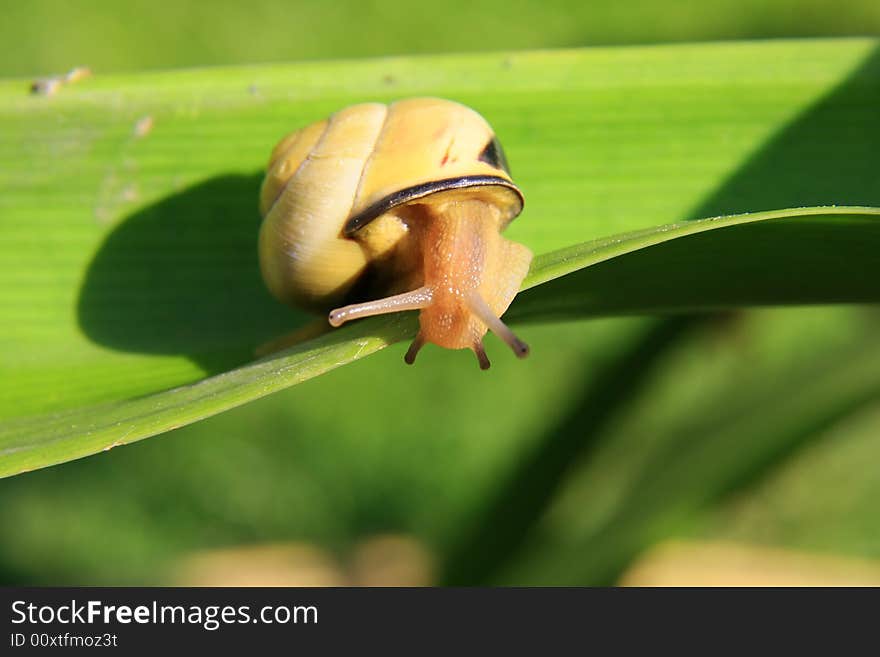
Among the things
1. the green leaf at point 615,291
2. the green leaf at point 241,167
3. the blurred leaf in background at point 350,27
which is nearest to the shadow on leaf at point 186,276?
the green leaf at point 241,167

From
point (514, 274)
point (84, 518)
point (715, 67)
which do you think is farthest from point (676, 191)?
point (84, 518)

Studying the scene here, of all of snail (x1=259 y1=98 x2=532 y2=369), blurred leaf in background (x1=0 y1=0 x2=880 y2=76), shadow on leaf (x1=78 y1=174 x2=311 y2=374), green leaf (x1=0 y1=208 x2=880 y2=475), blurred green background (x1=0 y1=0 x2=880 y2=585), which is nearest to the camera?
green leaf (x1=0 y1=208 x2=880 y2=475)

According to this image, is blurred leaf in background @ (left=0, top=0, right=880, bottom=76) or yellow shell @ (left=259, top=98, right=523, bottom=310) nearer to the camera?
yellow shell @ (left=259, top=98, right=523, bottom=310)

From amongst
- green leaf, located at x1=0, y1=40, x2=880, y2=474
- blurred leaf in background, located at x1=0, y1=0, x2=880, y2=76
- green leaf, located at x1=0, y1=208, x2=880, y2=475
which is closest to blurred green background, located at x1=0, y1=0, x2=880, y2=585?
blurred leaf in background, located at x1=0, y1=0, x2=880, y2=76

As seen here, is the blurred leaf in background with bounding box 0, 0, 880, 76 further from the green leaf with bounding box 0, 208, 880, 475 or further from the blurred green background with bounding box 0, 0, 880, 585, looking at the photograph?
the green leaf with bounding box 0, 208, 880, 475

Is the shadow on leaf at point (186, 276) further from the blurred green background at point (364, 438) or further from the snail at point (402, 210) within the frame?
the blurred green background at point (364, 438)

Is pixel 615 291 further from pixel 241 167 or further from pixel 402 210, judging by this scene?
pixel 241 167
